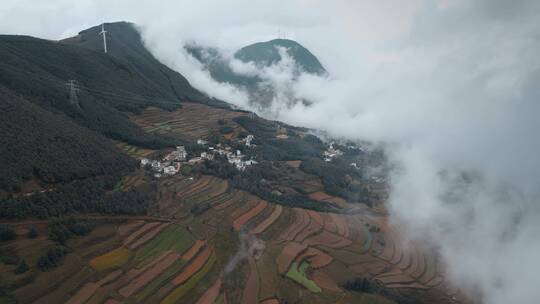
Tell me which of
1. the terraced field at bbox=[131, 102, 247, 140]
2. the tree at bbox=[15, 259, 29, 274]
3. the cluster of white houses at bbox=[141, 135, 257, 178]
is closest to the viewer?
the tree at bbox=[15, 259, 29, 274]

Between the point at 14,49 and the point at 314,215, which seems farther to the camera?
the point at 14,49

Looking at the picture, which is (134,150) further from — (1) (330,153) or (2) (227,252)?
(1) (330,153)

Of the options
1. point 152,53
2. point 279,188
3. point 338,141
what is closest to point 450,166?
point 338,141

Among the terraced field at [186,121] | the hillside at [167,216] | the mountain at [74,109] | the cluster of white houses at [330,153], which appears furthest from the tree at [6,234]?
the cluster of white houses at [330,153]

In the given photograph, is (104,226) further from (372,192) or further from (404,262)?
(372,192)

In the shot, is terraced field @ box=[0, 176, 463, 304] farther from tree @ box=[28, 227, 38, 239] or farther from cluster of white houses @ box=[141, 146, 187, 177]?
cluster of white houses @ box=[141, 146, 187, 177]

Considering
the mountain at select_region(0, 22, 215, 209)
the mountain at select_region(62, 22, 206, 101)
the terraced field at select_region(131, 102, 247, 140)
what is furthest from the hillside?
the mountain at select_region(62, 22, 206, 101)

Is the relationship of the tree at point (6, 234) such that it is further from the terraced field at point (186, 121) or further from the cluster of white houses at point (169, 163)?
the terraced field at point (186, 121)
